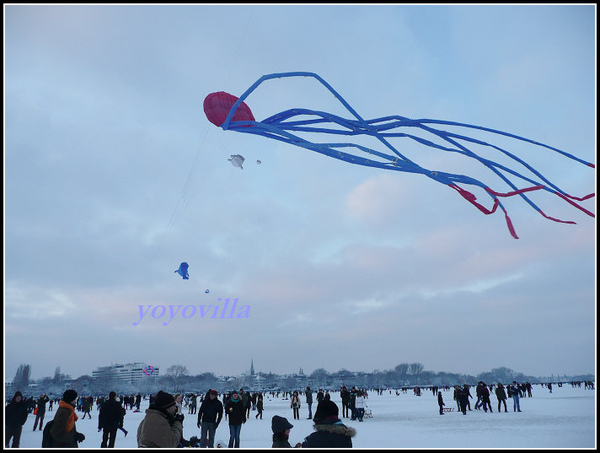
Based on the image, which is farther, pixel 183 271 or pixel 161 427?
pixel 183 271

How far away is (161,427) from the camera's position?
4086mm

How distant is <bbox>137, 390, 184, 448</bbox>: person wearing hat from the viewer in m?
4.03

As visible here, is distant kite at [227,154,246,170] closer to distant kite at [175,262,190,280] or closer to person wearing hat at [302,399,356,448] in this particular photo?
distant kite at [175,262,190,280]

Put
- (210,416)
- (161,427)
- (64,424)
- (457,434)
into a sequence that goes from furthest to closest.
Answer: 1. (457,434)
2. (210,416)
3. (64,424)
4. (161,427)

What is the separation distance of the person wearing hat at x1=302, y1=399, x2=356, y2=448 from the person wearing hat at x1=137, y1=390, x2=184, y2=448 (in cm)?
140

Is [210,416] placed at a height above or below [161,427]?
below

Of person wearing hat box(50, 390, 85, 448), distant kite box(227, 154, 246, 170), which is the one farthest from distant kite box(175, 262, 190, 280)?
person wearing hat box(50, 390, 85, 448)

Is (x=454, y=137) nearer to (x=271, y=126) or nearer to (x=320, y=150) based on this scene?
(x=320, y=150)

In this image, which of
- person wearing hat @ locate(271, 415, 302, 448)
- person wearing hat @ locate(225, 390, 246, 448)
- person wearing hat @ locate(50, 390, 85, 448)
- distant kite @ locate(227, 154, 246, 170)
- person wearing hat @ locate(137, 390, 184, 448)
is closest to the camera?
person wearing hat @ locate(137, 390, 184, 448)

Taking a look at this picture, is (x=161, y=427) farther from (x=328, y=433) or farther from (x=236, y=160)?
(x=236, y=160)

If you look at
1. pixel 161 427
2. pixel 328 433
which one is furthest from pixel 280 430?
pixel 328 433

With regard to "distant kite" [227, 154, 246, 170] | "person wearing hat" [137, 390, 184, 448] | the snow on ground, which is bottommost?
the snow on ground

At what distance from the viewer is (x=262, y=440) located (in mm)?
11266

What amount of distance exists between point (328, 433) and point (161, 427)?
164 cm
